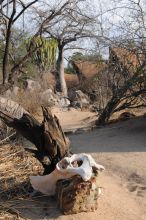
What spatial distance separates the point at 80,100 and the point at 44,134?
12874mm

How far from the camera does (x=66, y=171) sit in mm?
4504

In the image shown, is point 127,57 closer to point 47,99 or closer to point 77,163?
point 77,163

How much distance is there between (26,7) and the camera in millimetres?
12992

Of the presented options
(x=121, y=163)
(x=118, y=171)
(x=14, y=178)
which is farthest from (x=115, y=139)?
(x=14, y=178)

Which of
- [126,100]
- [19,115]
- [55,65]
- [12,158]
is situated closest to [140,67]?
[126,100]

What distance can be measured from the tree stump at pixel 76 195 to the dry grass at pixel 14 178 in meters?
0.42

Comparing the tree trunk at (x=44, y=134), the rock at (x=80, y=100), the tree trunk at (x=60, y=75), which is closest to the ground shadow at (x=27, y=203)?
the tree trunk at (x=44, y=134)

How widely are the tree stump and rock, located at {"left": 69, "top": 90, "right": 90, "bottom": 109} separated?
12.5 metres

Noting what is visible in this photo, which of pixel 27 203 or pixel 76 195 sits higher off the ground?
pixel 76 195

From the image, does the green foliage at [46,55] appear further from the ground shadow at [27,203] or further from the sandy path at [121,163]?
the ground shadow at [27,203]

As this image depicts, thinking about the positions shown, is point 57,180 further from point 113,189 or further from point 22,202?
point 113,189

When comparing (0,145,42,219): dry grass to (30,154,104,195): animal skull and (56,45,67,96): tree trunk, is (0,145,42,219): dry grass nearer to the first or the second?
(30,154,104,195): animal skull

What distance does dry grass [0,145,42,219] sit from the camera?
14.7 feet

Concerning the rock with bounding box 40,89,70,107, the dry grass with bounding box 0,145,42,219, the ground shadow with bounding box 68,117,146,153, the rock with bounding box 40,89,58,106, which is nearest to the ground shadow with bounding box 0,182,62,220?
the dry grass with bounding box 0,145,42,219
